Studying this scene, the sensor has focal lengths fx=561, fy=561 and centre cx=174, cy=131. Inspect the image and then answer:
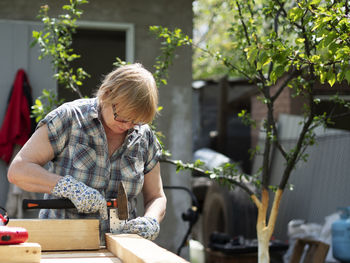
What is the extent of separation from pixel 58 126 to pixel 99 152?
221 mm

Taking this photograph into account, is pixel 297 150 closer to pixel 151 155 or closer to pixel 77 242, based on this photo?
pixel 151 155

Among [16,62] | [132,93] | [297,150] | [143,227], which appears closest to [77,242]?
[143,227]

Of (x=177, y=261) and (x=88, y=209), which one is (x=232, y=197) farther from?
(x=177, y=261)

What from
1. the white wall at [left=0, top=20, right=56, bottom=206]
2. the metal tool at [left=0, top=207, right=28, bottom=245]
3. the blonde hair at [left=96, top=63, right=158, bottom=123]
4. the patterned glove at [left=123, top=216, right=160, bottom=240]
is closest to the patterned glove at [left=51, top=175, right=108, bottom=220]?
the patterned glove at [left=123, top=216, right=160, bottom=240]

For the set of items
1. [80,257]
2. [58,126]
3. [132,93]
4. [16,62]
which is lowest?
[80,257]

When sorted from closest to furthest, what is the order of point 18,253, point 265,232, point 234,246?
point 18,253 → point 265,232 → point 234,246

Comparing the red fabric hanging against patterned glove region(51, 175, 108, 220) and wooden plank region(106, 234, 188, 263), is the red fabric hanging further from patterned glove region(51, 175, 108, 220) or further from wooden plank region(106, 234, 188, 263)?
wooden plank region(106, 234, 188, 263)

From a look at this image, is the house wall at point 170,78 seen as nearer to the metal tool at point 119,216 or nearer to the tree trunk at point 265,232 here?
the tree trunk at point 265,232

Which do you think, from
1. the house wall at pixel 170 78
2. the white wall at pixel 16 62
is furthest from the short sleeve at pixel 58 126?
the house wall at pixel 170 78

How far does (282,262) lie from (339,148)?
4.32 ft

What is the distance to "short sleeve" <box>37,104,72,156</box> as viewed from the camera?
7.75ft

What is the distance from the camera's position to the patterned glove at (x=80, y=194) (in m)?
2.21

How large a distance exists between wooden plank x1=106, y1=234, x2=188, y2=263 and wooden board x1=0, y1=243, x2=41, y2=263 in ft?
0.96

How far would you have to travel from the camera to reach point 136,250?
1.78m
